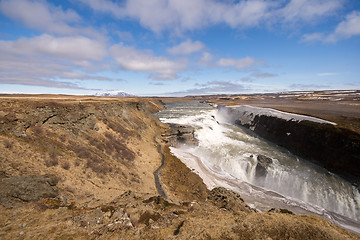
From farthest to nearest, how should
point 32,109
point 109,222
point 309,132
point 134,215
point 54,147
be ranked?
1. point 309,132
2. point 32,109
3. point 54,147
4. point 134,215
5. point 109,222

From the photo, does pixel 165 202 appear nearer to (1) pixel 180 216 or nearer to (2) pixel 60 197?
(1) pixel 180 216

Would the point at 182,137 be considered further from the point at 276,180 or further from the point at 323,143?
the point at 323,143

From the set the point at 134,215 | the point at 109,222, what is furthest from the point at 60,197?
the point at 134,215

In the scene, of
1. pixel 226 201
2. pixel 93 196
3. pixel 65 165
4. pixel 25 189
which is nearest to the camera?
pixel 25 189

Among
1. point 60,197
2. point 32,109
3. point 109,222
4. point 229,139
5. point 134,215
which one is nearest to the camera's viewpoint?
point 109,222

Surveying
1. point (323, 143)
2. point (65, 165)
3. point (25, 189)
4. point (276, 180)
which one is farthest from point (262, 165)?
point (25, 189)

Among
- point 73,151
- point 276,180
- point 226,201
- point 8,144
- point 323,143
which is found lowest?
point 276,180

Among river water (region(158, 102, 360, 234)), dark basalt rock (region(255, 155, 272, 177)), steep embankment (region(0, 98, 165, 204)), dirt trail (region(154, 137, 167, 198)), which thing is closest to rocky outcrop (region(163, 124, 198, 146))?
river water (region(158, 102, 360, 234))
